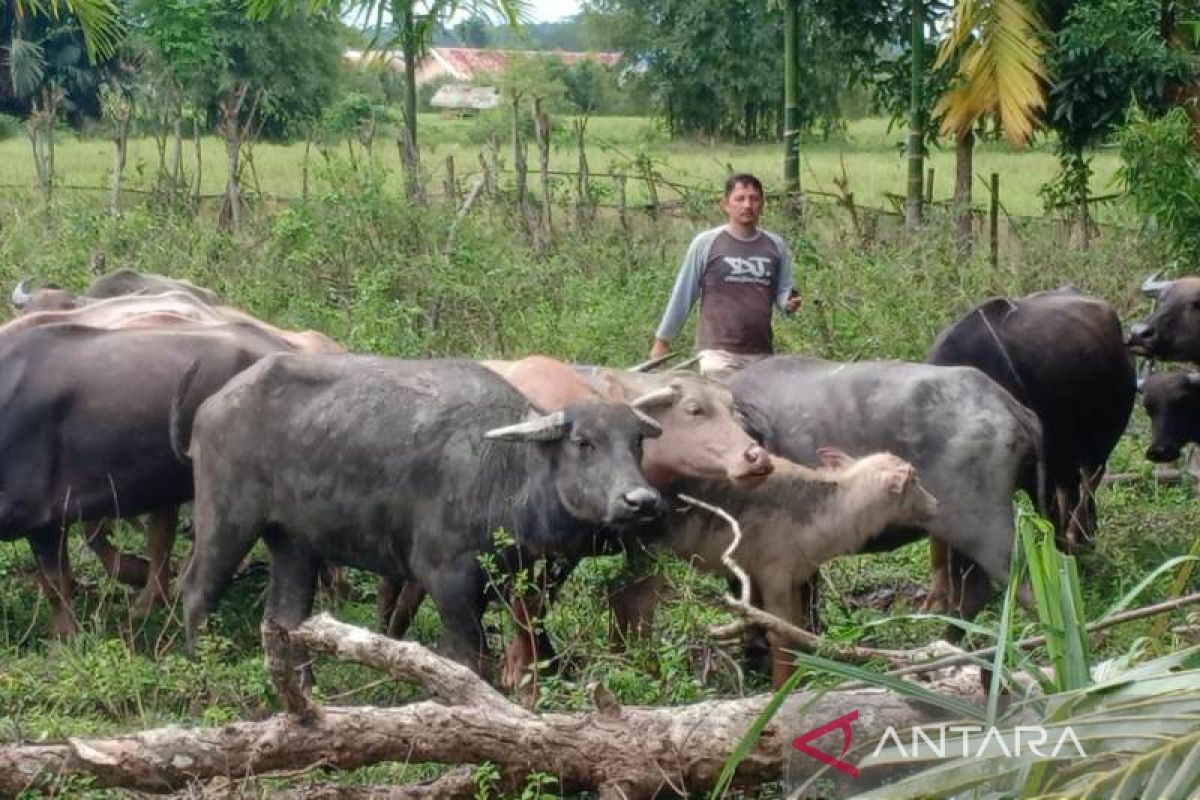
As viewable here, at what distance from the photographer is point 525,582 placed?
6.71 m

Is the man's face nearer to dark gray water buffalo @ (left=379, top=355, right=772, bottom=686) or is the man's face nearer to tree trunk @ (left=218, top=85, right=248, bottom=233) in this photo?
dark gray water buffalo @ (left=379, top=355, right=772, bottom=686)

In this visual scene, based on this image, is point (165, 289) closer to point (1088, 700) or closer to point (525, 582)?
point (525, 582)

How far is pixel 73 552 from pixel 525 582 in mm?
3769

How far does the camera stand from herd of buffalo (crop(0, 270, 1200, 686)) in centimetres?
720

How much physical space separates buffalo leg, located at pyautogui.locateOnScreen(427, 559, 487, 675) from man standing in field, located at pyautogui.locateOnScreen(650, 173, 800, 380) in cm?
250

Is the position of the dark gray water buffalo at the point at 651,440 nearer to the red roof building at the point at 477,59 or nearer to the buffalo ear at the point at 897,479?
the buffalo ear at the point at 897,479

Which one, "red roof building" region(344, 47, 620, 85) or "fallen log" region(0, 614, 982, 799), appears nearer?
"fallen log" region(0, 614, 982, 799)

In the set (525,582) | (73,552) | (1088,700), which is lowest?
(73,552)

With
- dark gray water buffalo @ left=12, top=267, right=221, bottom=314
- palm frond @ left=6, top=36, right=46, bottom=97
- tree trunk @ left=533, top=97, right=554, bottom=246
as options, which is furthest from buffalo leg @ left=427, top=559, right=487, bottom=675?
palm frond @ left=6, top=36, right=46, bottom=97

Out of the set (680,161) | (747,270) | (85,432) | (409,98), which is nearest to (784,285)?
(747,270)

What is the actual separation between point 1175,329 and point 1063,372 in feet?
3.16

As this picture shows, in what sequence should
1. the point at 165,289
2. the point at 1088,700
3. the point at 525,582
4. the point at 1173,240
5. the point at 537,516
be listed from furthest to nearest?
the point at 1173,240 → the point at 165,289 → the point at 537,516 → the point at 525,582 → the point at 1088,700

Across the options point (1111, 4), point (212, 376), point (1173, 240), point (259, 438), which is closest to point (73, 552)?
point (212, 376)

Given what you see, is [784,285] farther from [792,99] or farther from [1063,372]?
[792,99]
